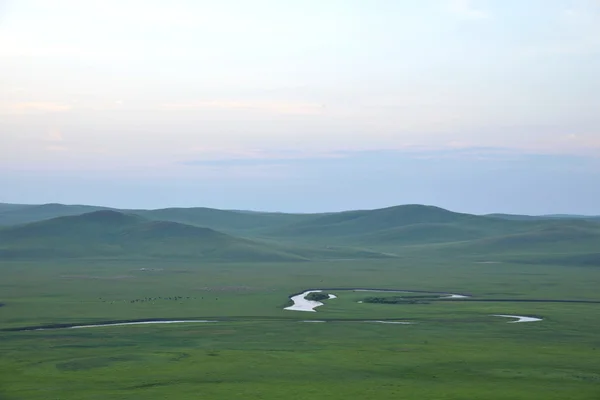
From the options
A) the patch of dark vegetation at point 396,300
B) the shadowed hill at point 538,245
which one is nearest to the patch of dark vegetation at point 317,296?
the patch of dark vegetation at point 396,300

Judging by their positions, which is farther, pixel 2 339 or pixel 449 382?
pixel 2 339

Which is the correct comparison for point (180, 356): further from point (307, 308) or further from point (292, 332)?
point (307, 308)

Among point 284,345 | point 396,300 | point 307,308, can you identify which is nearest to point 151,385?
point 284,345

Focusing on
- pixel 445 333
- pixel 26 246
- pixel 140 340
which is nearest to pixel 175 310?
pixel 140 340

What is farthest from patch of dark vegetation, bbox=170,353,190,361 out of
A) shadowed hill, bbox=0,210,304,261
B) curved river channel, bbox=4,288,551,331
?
shadowed hill, bbox=0,210,304,261

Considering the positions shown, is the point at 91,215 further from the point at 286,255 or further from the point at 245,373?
the point at 245,373
